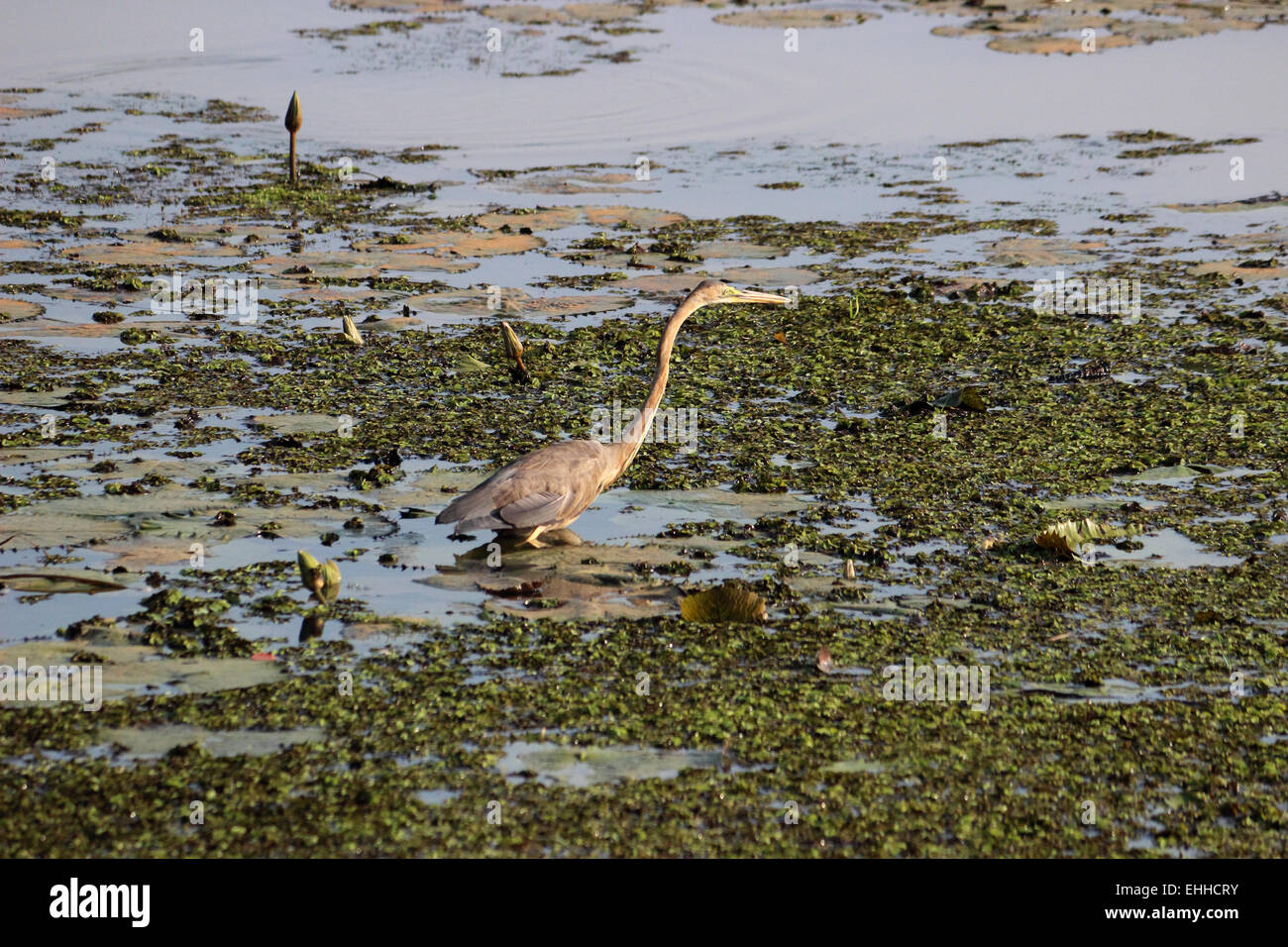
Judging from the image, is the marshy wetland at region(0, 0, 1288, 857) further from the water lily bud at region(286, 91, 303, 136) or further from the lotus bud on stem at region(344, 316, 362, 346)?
the water lily bud at region(286, 91, 303, 136)

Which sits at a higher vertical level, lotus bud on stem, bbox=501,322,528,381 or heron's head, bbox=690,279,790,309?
heron's head, bbox=690,279,790,309

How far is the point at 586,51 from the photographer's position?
75.9 feet

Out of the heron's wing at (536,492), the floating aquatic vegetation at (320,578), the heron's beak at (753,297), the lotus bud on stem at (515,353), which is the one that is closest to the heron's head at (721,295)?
the heron's beak at (753,297)

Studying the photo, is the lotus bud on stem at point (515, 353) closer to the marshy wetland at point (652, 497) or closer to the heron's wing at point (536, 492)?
the marshy wetland at point (652, 497)

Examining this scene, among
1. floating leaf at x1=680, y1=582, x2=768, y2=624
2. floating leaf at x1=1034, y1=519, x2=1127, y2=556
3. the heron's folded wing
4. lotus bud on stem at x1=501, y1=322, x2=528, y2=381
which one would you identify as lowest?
floating leaf at x1=680, y1=582, x2=768, y2=624

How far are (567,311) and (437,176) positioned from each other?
5305 millimetres

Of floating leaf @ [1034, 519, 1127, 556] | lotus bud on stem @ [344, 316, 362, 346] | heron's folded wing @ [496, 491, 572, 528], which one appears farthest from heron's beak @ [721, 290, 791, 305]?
lotus bud on stem @ [344, 316, 362, 346]

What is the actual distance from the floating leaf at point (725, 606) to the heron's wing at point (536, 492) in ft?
3.32

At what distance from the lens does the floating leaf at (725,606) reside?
5.39 m

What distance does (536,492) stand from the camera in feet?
20.2

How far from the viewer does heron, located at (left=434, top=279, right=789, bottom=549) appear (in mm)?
6074
